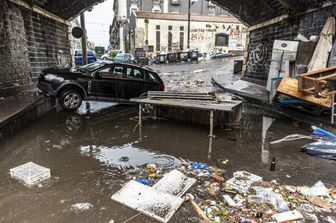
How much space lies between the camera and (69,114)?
333 inches

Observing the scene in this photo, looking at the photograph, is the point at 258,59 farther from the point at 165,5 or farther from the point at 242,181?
the point at 165,5

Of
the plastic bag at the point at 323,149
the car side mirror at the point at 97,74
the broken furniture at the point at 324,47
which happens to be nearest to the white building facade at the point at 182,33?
the car side mirror at the point at 97,74

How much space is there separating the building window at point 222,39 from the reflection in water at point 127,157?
39907 mm

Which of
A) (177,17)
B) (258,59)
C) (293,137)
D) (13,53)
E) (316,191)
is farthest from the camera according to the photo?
(177,17)

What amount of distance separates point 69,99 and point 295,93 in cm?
722

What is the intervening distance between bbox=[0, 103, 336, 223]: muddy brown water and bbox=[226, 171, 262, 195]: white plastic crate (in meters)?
0.21

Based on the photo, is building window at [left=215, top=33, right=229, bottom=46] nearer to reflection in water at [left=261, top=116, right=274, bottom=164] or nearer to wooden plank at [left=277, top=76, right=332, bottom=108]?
reflection in water at [left=261, top=116, right=274, bottom=164]

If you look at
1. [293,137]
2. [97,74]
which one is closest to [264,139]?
[293,137]

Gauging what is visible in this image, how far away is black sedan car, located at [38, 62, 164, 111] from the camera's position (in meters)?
8.18

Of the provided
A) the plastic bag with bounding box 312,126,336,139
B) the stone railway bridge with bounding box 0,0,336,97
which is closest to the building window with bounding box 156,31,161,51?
the stone railway bridge with bounding box 0,0,336,97

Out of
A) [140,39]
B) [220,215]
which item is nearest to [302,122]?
[220,215]

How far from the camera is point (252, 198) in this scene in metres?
3.62

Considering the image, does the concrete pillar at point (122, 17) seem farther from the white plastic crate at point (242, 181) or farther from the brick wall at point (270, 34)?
the white plastic crate at point (242, 181)

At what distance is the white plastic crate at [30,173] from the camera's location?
3924mm
